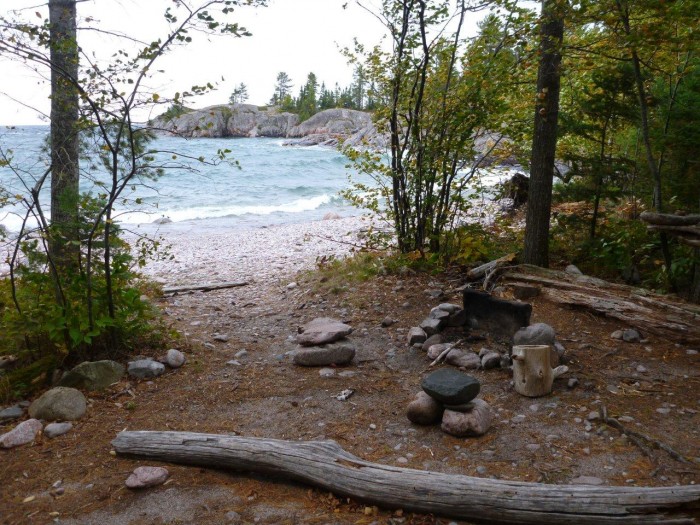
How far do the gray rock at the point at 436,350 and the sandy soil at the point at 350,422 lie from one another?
118mm

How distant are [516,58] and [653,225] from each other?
9.63ft

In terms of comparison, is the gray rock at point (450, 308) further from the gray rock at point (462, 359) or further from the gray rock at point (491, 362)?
the gray rock at point (491, 362)

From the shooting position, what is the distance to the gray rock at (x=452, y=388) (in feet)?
12.8

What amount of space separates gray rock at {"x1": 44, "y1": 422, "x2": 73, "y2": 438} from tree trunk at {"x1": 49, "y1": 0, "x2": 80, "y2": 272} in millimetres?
1589

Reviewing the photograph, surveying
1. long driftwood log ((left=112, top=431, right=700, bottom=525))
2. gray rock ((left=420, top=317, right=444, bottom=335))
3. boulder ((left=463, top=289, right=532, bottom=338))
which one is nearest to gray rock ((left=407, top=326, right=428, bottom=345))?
gray rock ((left=420, top=317, right=444, bottom=335))

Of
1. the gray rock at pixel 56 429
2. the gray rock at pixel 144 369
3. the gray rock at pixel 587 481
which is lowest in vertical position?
the gray rock at pixel 56 429

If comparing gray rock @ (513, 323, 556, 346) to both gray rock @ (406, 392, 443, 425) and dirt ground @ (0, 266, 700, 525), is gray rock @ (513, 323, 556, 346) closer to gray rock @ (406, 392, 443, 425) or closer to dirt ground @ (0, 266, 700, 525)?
A: dirt ground @ (0, 266, 700, 525)

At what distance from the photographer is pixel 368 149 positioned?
8.15 meters

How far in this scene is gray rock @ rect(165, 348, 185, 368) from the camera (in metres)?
5.34

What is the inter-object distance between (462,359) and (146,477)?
10.3ft

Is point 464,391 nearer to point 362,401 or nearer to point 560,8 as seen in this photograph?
point 362,401

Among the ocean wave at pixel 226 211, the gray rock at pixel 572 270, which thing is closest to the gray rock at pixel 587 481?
the gray rock at pixel 572 270

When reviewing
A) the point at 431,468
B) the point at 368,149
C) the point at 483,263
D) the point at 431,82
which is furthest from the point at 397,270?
the point at 431,468

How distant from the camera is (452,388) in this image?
391 centimetres
